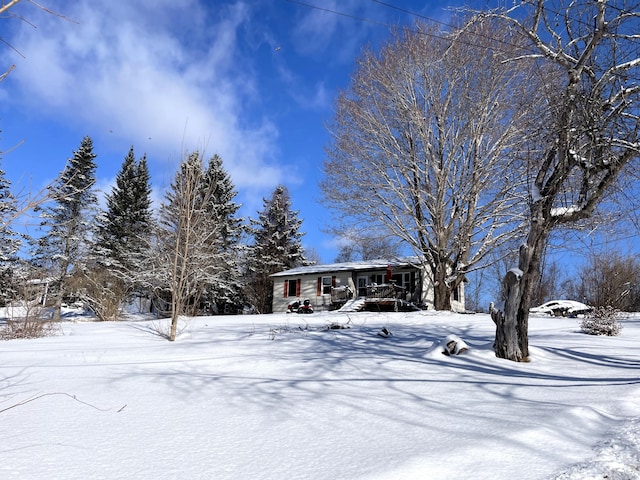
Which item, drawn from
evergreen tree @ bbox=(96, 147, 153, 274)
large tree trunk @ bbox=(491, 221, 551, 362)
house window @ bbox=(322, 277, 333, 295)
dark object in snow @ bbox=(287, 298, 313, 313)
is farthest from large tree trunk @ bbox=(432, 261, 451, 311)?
evergreen tree @ bbox=(96, 147, 153, 274)

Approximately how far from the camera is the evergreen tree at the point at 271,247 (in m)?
34.0

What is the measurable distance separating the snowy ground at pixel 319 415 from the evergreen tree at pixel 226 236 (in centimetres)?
2441

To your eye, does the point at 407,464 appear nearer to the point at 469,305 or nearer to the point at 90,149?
the point at 90,149

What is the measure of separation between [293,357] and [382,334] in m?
3.54

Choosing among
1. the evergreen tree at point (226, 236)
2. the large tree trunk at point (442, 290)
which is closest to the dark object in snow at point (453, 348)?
the large tree trunk at point (442, 290)

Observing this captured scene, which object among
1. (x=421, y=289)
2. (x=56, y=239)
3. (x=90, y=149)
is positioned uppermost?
(x=90, y=149)

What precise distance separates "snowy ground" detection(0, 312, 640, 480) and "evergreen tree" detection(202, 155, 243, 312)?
24.4 meters

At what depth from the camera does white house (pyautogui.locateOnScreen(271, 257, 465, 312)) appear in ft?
81.6

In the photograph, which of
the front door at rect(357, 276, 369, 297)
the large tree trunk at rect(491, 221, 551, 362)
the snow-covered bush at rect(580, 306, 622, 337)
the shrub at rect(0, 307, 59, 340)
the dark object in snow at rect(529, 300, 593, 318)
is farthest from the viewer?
the front door at rect(357, 276, 369, 297)

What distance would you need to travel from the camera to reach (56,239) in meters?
28.3

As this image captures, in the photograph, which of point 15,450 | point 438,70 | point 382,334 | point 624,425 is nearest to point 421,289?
point 438,70

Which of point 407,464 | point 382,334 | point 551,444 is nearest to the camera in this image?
point 407,464

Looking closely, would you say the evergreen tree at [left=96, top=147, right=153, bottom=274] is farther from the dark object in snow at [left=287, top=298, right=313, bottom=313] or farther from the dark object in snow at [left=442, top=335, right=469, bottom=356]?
the dark object in snow at [left=442, top=335, right=469, bottom=356]

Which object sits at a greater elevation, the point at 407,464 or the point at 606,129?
the point at 606,129
